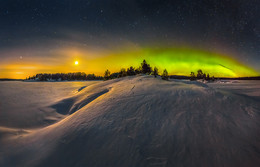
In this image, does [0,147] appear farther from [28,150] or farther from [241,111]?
[241,111]

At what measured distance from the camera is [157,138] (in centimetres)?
235

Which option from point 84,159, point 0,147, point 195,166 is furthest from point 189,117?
point 0,147

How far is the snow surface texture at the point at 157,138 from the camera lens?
6.48 ft

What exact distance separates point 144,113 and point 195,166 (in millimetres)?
1520

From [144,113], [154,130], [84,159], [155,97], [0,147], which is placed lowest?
[0,147]

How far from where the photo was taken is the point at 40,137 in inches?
125

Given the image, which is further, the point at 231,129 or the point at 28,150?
the point at 28,150

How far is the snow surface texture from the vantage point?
1.97 m

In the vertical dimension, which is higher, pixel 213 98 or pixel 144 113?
pixel 213 98

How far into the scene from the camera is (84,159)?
216 centimetres

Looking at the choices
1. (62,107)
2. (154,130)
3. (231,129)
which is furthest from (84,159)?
Result: (62,107)

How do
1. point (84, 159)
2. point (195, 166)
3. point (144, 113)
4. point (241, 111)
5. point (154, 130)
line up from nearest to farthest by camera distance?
1. point (195, 166)
2. point (84, 159)
3. point (154, 130)
4. point (241, 111)
5. point (144, 113)

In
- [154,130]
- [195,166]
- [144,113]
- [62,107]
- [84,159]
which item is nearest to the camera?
[195,166]

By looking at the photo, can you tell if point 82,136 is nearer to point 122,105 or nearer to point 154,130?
point 122,105
